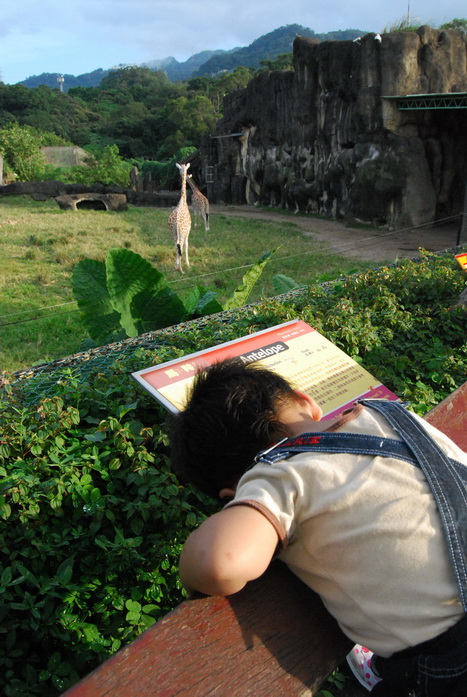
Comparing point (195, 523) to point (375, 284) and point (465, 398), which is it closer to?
point (465, 398)

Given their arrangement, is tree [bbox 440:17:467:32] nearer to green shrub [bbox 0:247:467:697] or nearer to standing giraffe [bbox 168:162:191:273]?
standing giraffe [bbox 168:162:191:273]

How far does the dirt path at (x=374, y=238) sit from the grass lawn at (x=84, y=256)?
0.46m

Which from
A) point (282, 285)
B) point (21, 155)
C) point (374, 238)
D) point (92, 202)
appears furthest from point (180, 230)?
point (21, 155)

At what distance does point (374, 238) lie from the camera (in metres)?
13.5

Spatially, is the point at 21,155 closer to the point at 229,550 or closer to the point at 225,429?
the point at 225,429

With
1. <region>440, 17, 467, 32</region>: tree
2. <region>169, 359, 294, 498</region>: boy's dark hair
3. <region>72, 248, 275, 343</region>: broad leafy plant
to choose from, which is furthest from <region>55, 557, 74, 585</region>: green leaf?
<region>440, 17, 467, 32</region>: tree

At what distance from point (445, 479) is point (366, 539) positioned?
21 cm

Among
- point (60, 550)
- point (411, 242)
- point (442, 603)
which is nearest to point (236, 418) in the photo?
point (442, 603)

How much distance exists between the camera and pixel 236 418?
131 centimetres

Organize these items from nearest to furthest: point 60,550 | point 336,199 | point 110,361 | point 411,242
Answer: point 60,550, point 110,361, point 411,242, point 336,199

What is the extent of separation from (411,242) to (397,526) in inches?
496

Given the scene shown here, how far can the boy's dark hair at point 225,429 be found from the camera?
4.33 feet

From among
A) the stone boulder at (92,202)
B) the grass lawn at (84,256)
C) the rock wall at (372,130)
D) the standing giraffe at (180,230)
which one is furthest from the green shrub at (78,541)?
the stone boulder at (92,202)

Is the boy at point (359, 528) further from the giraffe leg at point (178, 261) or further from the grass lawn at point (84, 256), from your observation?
the giraffe leg at point (178, 261)
